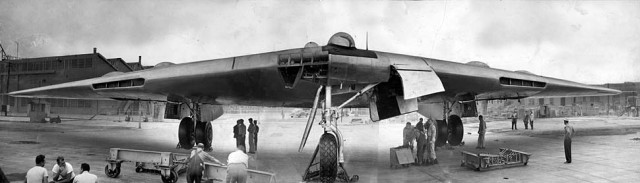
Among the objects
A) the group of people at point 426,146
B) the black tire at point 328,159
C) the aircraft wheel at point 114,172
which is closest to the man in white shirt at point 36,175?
the aircraft wheel at point 114,172

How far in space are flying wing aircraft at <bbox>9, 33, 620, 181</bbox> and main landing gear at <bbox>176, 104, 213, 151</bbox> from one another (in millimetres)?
31

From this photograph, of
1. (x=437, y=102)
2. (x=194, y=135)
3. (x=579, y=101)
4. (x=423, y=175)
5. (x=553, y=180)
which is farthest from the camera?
(x=579, y=101)

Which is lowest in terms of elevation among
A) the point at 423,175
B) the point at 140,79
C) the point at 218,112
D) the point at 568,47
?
the point at 423,175

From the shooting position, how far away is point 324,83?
7613mm

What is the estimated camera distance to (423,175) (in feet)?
27.0

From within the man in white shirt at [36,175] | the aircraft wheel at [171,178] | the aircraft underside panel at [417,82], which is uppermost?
the aircraft underside panel at [417,82]

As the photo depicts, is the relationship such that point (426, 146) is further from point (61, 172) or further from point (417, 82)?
point (61, 172)

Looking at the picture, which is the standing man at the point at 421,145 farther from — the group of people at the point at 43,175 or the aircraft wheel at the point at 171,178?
the group of people at the point at 43,175

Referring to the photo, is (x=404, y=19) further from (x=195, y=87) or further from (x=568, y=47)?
(x=568, y=47)

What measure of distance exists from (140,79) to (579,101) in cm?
5303

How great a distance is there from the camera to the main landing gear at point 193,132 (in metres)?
11.5

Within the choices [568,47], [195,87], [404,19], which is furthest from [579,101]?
[195,87]

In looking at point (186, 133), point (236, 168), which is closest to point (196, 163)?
point (236, 168)

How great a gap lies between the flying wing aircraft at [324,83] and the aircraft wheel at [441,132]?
1.00 meters
